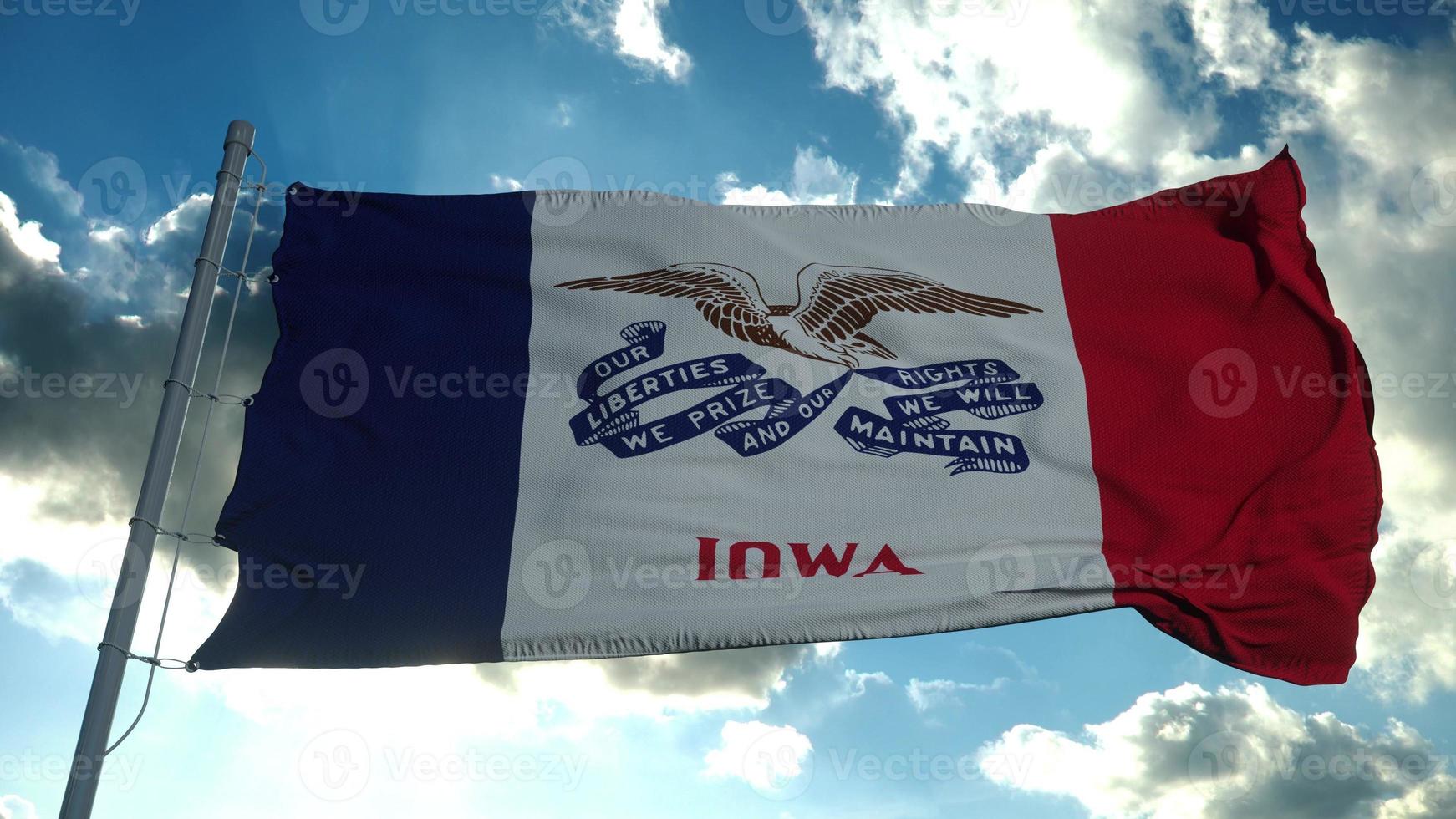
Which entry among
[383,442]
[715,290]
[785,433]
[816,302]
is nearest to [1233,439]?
[816,302]

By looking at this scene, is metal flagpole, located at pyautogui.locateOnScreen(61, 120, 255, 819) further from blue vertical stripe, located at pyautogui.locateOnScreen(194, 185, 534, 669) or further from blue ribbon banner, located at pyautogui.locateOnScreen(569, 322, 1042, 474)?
blue ribbon banner, located at pyautogui.locateOnScreen(569, 322, 1042, 474)

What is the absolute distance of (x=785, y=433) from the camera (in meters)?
7.04

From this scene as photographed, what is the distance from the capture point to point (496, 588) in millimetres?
6312

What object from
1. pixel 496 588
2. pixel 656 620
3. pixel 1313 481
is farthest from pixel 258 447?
pixel 1313 481

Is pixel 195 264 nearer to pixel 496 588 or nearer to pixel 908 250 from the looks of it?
pixel 496 588

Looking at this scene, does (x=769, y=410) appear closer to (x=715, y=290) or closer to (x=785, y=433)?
(x=785, y=433)

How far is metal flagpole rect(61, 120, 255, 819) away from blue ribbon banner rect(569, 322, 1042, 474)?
215 cm

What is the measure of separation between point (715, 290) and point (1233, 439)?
139 inches

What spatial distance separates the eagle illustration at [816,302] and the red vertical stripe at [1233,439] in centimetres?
79

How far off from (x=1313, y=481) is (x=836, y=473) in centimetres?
316

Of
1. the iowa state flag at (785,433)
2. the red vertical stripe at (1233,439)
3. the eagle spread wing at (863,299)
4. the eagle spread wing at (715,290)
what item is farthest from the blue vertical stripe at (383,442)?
the red vertical stripe at (1233,439)

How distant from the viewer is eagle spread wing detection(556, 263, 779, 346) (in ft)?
24.3

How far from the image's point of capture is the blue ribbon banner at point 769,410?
22.7 ft

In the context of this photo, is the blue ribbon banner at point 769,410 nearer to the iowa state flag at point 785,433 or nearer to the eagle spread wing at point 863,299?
the iowa state flag at point 785,433
